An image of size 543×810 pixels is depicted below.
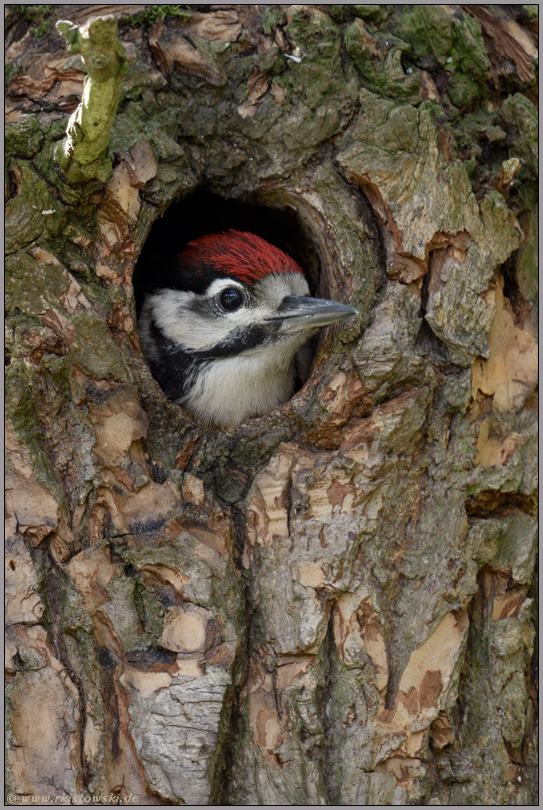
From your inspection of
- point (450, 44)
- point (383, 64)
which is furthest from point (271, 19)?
point (450, 44)

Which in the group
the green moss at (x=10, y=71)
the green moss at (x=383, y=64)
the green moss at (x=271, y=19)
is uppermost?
the green moss at (x=271, y=19)

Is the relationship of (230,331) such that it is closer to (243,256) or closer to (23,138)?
(243,256)

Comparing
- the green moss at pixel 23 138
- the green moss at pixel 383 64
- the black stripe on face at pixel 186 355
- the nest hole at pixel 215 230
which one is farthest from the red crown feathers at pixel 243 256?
the green moss at pixel 23 138

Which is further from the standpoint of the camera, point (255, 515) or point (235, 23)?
point (235, 23)

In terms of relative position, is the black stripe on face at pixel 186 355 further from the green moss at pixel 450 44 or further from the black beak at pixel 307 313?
the green moss at pixel 450 44

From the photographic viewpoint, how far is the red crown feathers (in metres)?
3.86

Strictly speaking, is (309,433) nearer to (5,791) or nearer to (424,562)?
(424,562)

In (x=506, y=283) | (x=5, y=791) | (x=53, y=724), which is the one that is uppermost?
(x=506, y=283)

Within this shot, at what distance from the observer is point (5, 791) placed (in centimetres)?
269

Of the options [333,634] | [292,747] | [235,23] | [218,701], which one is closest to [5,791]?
[218,701]

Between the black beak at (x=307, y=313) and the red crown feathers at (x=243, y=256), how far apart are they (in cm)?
24

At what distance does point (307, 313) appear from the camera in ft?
11.5

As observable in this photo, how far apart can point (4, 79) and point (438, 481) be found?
2.61 meters

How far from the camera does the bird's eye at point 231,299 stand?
3951mm
